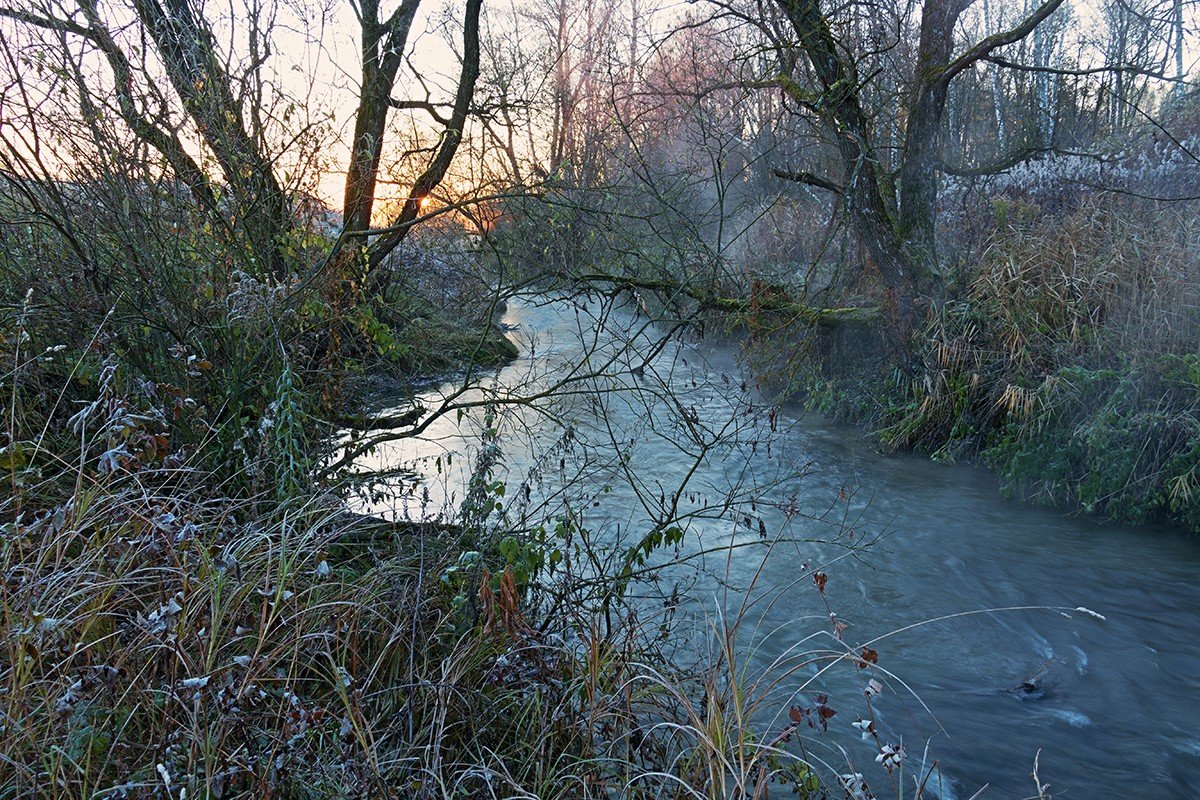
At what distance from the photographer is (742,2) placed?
11453 mm

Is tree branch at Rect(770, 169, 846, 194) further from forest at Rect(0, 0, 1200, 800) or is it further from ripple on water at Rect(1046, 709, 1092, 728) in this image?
ripple on water at Rect(1046, 709, 1092, 728)

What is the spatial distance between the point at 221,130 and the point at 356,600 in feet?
10.3

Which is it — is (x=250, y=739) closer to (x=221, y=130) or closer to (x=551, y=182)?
(x=221, y=130)

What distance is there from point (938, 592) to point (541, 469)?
3.29m

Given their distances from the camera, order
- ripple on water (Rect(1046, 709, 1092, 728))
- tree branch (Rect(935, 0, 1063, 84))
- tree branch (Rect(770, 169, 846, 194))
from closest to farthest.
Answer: ripple on water (Rect(1046, 709, 1092, 728))
tree branch (Rect(935, 0, 1063, 84))
tree branch (Rect(770, 169, 846, 194))

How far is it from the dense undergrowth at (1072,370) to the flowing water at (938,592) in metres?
0.37

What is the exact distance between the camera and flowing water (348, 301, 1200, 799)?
491 cm

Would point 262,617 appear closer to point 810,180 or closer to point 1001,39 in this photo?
point 810,180

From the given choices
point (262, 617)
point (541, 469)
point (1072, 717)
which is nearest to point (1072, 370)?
point (1072, 717)

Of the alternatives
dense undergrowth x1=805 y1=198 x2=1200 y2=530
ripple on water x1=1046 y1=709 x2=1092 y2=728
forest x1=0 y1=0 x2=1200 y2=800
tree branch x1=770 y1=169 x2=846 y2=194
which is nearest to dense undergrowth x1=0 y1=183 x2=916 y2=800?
forest x1=0 y1=0 x2=1200 y2=800

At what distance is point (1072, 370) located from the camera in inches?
328

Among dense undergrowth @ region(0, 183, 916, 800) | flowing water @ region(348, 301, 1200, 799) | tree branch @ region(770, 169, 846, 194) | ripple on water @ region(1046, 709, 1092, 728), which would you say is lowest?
ripple on water @ region(1046, 709, 1092, 728)

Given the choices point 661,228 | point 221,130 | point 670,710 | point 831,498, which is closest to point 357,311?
point 221,130

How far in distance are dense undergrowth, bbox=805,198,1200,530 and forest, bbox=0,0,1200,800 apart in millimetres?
49
